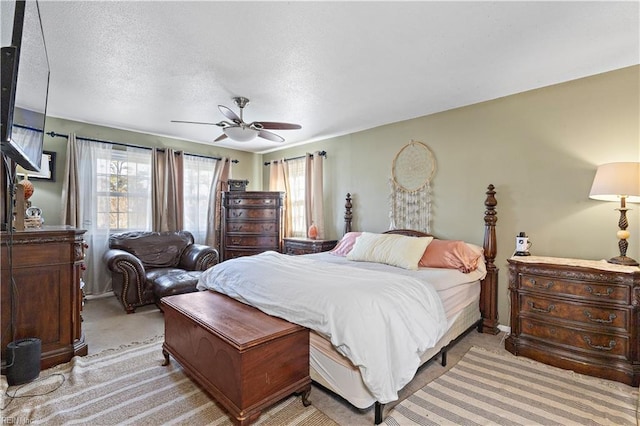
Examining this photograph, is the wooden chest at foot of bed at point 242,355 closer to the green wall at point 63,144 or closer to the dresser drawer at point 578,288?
the dresser drawer at point 578,288

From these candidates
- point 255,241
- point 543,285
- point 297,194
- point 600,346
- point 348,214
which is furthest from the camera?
point 297,194

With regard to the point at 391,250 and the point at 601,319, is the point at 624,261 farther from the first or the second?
the point at 391,250

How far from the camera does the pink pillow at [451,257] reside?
9.84 feet

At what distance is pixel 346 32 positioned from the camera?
2.08 meters

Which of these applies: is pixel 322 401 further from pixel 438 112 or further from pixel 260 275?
pixel 438 112

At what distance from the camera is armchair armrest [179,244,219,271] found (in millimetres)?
4371

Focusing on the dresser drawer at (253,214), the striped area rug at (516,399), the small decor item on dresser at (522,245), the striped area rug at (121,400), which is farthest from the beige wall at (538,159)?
the striped area rug at (121,400)

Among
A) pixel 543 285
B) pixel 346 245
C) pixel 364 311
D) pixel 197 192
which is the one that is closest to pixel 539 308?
pixel 543 285

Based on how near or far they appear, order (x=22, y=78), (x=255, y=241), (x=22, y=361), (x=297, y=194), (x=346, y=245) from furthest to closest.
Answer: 1. (x=297, y=194)
2. (x=255, y=241)
3. (x=346, y=245)
4. (x=22, y=361)
5. (x=22, y=78)

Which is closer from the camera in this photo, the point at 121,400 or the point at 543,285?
the point at 121,400

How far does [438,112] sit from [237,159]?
3.84 m

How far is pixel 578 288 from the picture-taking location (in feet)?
7.95

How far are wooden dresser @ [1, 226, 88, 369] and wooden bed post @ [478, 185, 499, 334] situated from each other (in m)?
3.81

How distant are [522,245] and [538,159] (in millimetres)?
877
